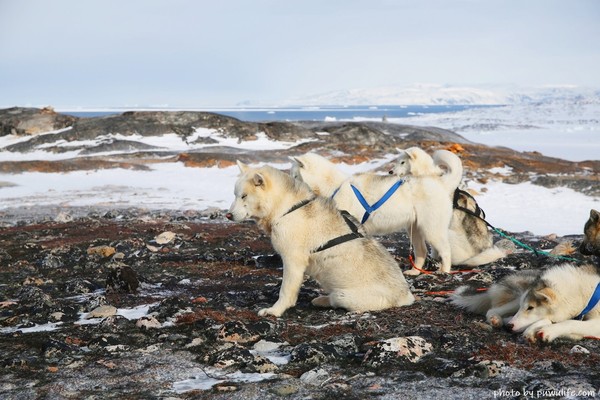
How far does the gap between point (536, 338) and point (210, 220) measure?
13.1 meters

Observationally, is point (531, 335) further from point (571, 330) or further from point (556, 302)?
point (556, 302)

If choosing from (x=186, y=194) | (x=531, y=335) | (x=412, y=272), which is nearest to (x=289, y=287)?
(x=531, y=335)

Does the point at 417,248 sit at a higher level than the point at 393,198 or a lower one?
lower

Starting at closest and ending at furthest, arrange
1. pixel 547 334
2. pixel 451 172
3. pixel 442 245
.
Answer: pixel 547 334
pixel 442 245
pixel 451 172

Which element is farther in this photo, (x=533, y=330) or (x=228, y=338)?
(x=228, y=338)

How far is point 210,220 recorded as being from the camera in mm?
17375

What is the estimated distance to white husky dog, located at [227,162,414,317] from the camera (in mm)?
6621

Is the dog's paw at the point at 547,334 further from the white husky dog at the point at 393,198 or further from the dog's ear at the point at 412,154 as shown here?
the dog's ear at the point at 412,154

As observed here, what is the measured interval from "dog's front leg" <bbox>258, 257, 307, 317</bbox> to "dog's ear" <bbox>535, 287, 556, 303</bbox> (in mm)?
2563

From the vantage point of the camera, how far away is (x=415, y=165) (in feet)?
30.1

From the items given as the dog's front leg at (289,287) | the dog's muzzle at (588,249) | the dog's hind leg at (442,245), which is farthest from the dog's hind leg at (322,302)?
the dog's muzzle at (588,249)

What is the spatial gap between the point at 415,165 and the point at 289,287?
3.59 m

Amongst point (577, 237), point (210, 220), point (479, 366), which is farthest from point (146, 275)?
point (577, 237)

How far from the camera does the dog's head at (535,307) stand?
18.0 ft
